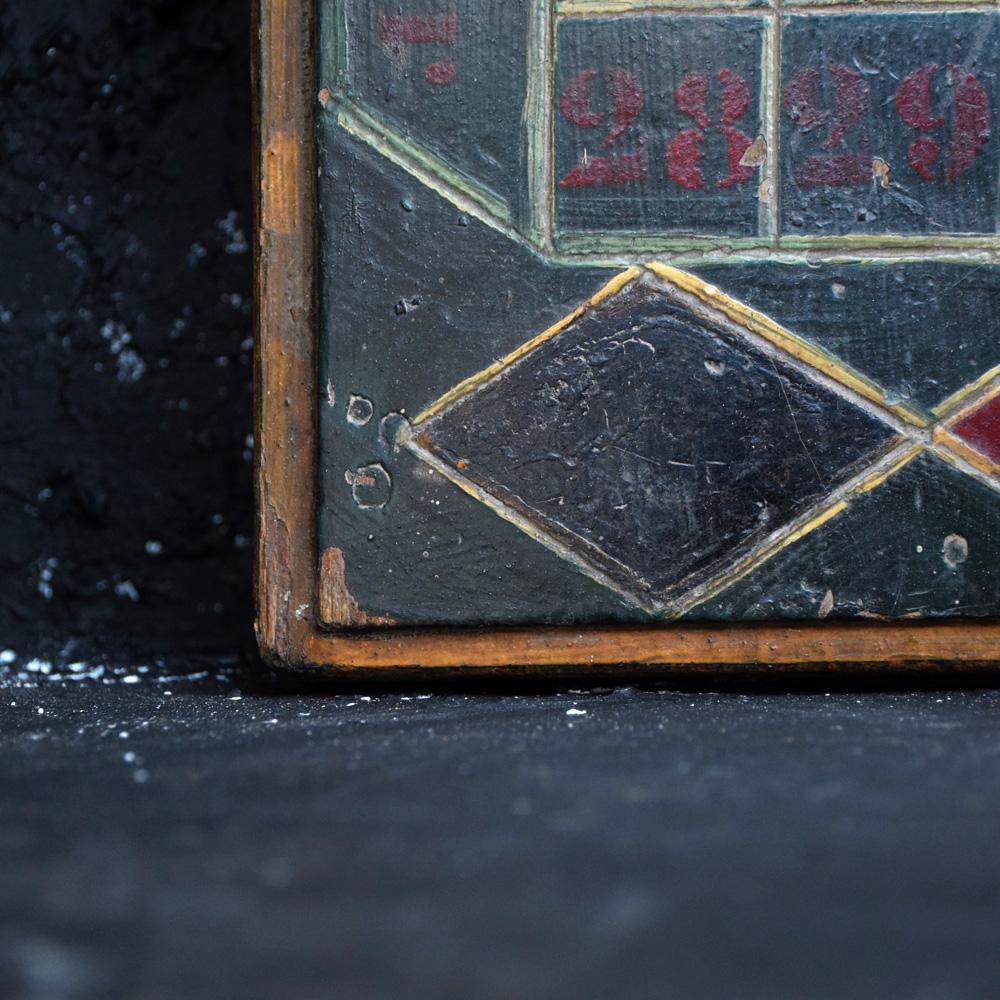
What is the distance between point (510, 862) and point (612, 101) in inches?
24.7

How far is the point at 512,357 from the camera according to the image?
2.92 ft

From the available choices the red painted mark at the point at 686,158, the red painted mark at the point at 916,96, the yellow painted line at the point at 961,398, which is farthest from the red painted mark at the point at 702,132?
the yellow painted line at the point at 961,398

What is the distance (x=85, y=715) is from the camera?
0.86m

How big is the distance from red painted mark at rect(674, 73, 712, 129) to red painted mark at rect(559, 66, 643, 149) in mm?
32

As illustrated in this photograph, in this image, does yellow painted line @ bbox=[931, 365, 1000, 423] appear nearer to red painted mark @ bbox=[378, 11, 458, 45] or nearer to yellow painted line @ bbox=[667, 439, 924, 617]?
yellow painted line @ bbox=[667, 439, 924, 617]

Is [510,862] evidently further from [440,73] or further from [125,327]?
[125,327]

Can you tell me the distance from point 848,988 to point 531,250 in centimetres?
63

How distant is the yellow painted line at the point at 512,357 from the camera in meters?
0.89

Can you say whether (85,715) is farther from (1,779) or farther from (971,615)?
(971,615)

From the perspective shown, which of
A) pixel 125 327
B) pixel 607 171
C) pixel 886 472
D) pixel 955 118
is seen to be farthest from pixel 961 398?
pixel 125 327

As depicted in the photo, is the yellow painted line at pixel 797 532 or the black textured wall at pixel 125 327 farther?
the black textured wall at pixel 125 327

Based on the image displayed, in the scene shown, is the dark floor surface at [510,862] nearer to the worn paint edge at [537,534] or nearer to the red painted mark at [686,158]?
the worn paint edge at [537,534]

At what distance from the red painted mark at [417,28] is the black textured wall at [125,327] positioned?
303 mm

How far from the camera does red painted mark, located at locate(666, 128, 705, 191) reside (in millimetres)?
886
